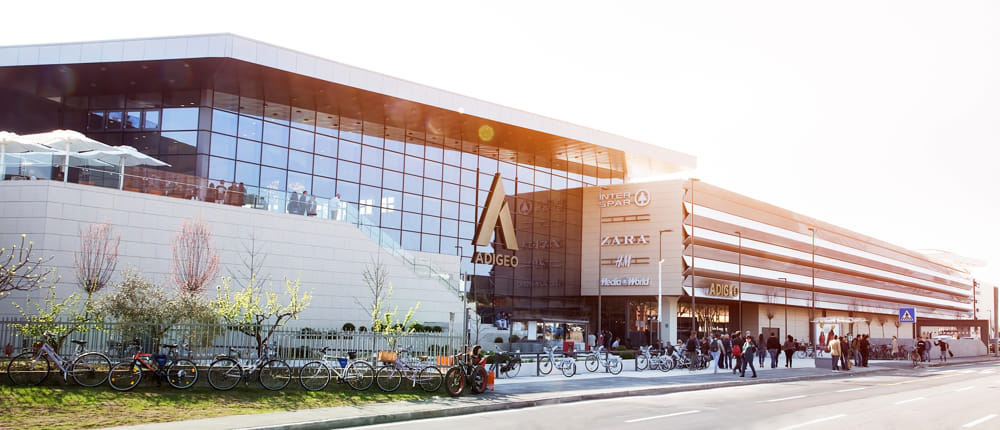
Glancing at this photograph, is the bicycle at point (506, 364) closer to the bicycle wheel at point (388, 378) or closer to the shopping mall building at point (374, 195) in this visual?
the shopping mall building at point (374, 195)

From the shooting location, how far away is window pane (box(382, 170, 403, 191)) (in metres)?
44.7

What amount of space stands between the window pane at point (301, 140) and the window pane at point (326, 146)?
1.32ft

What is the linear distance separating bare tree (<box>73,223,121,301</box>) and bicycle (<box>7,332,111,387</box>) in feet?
36.4

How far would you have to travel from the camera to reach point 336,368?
19266 mm

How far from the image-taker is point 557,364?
95.5ft

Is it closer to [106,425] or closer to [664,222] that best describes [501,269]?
[664,222]

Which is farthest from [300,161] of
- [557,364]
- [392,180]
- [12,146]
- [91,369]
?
[91,369]

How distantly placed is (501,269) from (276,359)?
108 ft

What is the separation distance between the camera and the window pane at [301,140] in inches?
1626

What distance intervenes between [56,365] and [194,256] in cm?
1456

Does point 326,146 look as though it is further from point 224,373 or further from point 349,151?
point 224,373

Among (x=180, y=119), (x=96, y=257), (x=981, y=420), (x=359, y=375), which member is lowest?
(x=981, y=420)

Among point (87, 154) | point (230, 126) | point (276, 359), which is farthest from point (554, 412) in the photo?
point (230, 126)

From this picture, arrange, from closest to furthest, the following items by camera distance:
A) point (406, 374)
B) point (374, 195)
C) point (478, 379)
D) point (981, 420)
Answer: point (981, 420) → point (406, 374) → point (478, 379) → point (374, 195)
